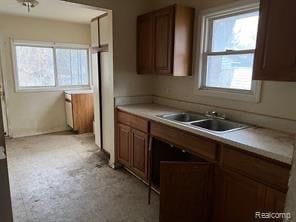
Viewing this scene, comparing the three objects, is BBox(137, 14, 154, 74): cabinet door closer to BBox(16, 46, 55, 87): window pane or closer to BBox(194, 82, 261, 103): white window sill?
BBox(194, 82, 261, 103): white window sill

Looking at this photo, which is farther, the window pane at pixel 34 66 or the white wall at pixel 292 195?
the window pane at pixel 34 66

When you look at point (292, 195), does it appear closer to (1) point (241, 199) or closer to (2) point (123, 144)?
(1) point (241, 199)

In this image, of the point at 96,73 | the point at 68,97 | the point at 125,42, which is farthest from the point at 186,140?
the point at 68,97

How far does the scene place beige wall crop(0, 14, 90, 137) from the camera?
422cm

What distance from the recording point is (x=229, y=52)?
2.32 meters

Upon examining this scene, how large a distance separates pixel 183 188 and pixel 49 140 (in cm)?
341

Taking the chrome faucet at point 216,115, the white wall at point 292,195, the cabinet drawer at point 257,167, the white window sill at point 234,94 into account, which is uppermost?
the white window sill at point 234,94

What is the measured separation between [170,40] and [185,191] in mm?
1646

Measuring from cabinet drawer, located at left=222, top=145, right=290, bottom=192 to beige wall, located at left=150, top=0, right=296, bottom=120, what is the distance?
2.18 feet

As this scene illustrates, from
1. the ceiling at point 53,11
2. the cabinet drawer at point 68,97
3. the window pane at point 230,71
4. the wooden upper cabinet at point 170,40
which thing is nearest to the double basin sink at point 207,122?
the window pane at point 230,71

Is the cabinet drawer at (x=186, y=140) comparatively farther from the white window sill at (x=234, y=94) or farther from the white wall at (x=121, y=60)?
the white wall at (x=121, y=60)

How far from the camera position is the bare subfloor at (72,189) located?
2.13m

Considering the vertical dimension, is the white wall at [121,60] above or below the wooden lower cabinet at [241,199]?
above

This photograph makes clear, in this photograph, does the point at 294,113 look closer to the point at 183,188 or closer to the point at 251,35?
the point at 251,35
